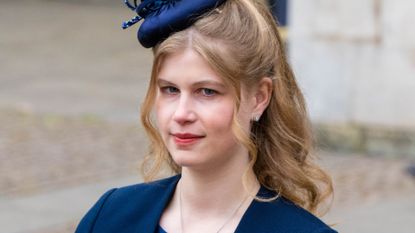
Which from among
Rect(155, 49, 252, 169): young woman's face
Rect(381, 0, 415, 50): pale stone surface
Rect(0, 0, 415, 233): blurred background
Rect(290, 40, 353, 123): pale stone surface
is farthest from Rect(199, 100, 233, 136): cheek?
Rect(290, 40, 353, 123): pale stone surface

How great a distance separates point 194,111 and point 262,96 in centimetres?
24

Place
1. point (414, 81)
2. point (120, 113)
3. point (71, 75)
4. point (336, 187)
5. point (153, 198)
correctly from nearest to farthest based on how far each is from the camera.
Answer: point (153, 198) → point (336, 187) → point (414, 81) → point (120, 113) → point (71, 75)

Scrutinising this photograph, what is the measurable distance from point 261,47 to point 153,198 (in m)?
0.48

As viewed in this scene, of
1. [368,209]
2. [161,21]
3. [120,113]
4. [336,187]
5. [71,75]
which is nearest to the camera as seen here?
[161,21]

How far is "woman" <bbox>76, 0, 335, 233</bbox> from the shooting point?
254 centimetres

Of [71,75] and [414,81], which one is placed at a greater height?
[414,81]

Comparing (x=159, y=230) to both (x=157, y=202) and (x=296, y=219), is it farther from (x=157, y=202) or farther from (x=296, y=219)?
(x=296, y=219)

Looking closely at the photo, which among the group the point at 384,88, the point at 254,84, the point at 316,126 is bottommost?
the point at 316,126

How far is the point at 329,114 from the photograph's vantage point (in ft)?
32.7

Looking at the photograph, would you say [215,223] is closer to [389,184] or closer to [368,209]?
[368,209]

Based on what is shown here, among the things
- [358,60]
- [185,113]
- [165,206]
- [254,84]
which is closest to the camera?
[185,113]

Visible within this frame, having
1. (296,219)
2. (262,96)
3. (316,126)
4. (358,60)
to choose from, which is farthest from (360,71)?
(296,219)

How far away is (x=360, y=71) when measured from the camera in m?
9.75

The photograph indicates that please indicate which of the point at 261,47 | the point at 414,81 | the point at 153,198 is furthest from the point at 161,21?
the point at 414,81
